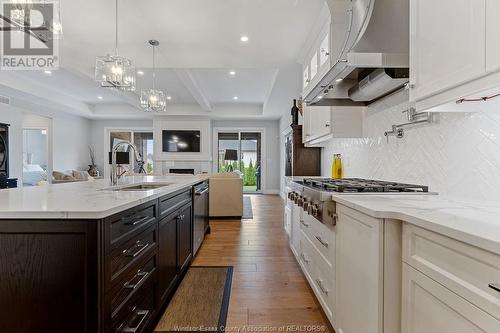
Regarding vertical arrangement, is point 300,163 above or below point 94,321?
above

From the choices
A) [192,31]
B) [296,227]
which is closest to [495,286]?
[296,227]

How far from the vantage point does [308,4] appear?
259 cm

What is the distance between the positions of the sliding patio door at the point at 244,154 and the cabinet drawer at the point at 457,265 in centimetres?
874

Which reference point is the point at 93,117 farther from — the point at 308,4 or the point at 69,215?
the point at 69,215

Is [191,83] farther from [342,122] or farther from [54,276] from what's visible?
[54,276]

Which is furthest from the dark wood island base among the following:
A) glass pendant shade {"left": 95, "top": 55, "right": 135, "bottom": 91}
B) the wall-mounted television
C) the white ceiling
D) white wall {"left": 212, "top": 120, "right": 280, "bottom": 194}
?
white wall {"left": 212, "top": 120, "right": 280, "bottom": 194}

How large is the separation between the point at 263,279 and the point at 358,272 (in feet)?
4.49

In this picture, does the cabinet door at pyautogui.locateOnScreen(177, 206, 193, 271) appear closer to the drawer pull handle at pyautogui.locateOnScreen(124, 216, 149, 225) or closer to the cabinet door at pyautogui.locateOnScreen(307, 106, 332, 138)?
the drawer pull handle at pyautogui.locateOnScreen(124, 216, 149, 225)

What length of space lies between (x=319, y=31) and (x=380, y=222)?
2.36m

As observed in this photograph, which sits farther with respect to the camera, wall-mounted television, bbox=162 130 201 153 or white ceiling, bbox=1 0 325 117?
wall-mounted television, bbox=162 130 201 153

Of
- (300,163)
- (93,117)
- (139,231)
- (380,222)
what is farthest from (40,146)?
(380,222)

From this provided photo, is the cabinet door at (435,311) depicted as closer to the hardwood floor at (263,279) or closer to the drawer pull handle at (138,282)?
the hardwood floor at (263,279)

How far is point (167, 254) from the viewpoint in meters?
1.94

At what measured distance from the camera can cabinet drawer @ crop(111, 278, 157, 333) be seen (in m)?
1.25
